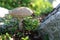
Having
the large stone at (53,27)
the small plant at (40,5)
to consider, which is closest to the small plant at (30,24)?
the large stone at (53,27)

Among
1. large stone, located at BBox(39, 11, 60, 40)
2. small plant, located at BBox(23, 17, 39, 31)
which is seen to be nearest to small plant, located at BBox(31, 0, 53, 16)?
small plant, located at BBox(23, 17, 39, 31)

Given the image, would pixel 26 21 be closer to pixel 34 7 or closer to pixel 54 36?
pixel 54 36

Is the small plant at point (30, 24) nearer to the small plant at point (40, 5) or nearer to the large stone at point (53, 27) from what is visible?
the large stone at point (53, 27)

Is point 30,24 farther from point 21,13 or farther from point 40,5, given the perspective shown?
point 40,5

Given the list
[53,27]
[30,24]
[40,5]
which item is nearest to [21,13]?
[40,5]

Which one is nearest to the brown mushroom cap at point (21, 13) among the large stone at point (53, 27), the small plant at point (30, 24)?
the small plant at point (30, 24)

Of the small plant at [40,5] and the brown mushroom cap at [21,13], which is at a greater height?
the small plant at [40,5]

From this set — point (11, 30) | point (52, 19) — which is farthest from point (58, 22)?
point (11, 30)

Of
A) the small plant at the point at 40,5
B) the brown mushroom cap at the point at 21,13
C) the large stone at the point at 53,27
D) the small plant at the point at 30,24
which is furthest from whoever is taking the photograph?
the small plant at the point at 40,5

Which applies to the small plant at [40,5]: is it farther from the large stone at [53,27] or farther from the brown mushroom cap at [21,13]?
the large stone at [53,27]

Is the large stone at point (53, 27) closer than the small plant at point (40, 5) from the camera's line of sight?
Yes

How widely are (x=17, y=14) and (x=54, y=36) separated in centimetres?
292

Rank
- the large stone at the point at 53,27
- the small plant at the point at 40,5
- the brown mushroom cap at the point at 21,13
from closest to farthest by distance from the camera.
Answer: the large stone at the point at 53,27, the brown mushroom cap at the point at 21,13, the small plant at the point at 40,5

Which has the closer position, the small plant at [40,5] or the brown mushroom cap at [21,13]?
the brown mushroom cap at [21,13]
